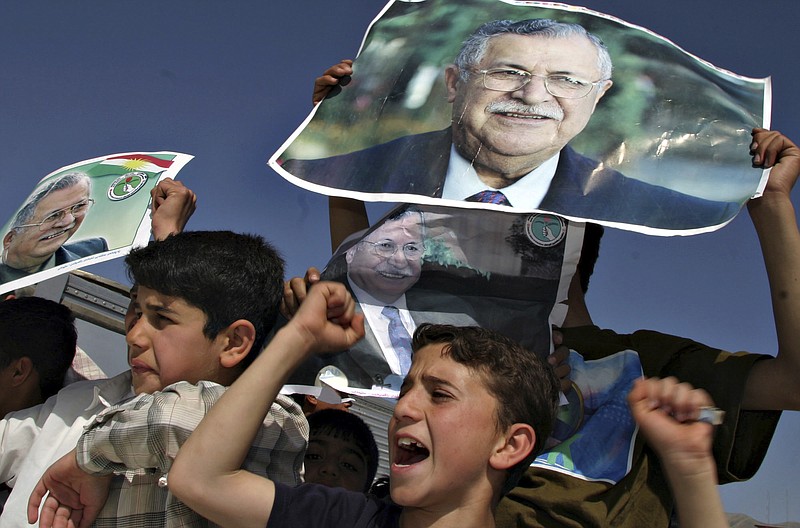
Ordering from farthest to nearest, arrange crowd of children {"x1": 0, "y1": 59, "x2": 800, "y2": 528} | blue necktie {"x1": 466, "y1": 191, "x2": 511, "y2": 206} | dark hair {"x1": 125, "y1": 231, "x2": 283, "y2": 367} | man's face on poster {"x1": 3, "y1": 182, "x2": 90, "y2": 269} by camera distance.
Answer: man's face on poster {"x1": 3, "y1": 182, "x2": 90, "y2": 269} → blue necktie {"x1": 466, "y1": 191, "x2": 511, "y2": 206} → dark hair {"x1": 125, "y1": 231, "x2": 283, "y2": 367} → crowd of children {"x1": 0, "y1": 59, "x2": 800, "y2": 528}

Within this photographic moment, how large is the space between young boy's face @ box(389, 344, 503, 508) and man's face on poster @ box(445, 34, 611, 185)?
2.35ft

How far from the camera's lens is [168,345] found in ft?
6.75

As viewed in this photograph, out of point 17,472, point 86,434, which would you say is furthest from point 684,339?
point 17,472

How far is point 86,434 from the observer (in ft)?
5.97

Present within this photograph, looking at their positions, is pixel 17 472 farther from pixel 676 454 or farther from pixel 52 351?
pixel 676 454

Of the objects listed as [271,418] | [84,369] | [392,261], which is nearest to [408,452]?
[271,418]

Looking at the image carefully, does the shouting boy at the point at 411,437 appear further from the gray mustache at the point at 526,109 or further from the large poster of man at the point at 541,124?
the gray mustache at the point at 526,109

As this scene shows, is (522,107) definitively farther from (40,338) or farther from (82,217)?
(40,338)

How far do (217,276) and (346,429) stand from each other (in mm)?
943

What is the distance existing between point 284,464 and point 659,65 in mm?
1474

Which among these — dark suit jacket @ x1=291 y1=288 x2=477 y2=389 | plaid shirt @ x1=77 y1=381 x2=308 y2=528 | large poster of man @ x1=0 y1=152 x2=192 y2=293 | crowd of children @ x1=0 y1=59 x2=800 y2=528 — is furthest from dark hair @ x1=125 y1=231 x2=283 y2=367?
large poster of man @ x1=0 y1=152 x2=192 y2=293

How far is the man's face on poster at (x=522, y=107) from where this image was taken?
2334 mm

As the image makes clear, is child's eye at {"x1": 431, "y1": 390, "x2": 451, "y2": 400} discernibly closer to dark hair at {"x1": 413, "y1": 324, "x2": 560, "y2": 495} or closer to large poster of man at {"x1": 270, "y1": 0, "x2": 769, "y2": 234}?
dark hair at {"x1": 413, "y1": 324, "x2": 560, "y2": 495}

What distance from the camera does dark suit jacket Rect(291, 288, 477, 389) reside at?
232 cm
